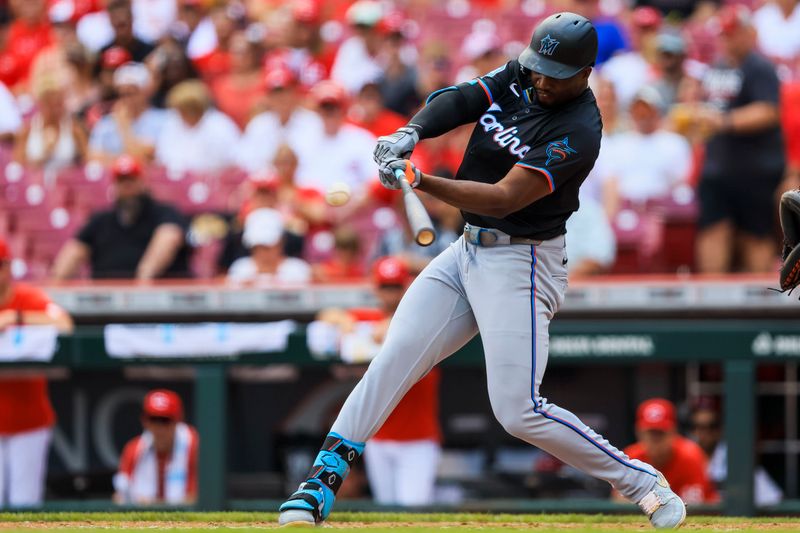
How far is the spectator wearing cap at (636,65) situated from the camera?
8.52 m

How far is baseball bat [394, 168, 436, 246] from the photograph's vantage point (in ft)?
10.9

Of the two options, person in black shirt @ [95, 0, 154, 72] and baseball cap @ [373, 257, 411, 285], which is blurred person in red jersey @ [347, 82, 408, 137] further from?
baseball cap @ [373, 257, 411, 285]

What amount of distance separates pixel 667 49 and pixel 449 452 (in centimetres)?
307

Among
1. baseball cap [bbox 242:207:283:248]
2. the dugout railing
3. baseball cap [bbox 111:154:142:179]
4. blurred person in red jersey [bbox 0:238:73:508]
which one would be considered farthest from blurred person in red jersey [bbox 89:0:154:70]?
the dugout railing

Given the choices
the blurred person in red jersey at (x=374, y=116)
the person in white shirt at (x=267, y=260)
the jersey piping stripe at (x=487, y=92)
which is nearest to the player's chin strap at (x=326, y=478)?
the jersey piping stripe at (x=487, y=92)

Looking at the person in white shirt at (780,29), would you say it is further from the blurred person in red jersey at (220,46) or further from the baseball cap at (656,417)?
the blurred person in red jersey at (220,46)

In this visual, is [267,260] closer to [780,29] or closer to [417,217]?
[417,217]

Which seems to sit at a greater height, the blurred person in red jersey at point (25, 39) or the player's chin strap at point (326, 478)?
the blurred person in red jersey at point (25, 39)

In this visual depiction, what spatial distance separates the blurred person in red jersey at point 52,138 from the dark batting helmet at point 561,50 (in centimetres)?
533

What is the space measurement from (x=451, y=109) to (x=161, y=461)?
11.1 ft

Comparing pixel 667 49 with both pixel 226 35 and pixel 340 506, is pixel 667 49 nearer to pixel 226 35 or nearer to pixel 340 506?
pixel 226 35

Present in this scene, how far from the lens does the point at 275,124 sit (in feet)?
27.2

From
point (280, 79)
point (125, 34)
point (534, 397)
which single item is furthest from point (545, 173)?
point (125, 34)

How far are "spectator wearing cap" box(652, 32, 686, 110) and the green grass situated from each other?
400 centimetres
